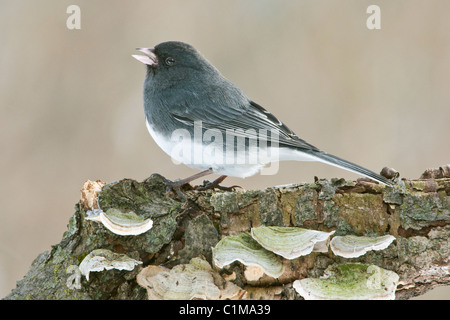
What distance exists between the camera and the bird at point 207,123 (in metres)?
2.79

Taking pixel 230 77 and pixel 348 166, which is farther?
pixel 230 77

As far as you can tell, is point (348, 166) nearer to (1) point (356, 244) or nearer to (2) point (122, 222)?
(1) point (356, 244)

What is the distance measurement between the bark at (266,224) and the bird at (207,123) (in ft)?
1.33

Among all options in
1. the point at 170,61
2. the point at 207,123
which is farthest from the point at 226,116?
the point at 170,61

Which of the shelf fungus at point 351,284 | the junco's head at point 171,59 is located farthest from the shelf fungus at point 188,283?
the junco's head at point 171,59

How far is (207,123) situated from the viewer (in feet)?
9.57

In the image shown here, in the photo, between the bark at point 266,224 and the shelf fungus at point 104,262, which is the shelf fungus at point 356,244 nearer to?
the bark at point 266,224

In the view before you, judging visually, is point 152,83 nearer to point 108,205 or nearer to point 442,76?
point 108,205

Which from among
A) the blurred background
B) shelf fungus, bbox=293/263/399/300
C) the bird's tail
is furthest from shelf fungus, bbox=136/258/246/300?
the blurred background

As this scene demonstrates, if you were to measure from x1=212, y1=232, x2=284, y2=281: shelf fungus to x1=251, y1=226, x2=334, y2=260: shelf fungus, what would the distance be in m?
0.06

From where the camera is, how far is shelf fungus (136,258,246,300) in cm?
194

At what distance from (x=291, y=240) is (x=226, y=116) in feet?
3.86

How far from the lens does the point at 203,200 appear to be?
2232 mm

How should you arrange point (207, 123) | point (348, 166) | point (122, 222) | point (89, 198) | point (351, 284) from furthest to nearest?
point (207, 123) < point (348, 166) < point (89, 198) < point (122, 222) < point (351, 284)
